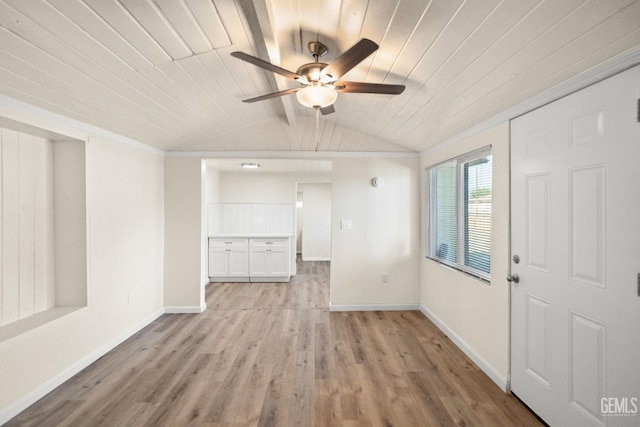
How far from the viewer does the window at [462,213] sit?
8.25 ft

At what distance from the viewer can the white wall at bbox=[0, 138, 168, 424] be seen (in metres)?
1.98

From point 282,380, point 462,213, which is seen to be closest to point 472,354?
point 462,213

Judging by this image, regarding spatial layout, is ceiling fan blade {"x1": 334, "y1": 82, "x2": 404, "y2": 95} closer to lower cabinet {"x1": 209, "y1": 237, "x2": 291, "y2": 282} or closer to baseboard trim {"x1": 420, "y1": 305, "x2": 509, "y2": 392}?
baseboard trim {"x1": 420, "y1": 305, "x2": 509, "y2": 392}

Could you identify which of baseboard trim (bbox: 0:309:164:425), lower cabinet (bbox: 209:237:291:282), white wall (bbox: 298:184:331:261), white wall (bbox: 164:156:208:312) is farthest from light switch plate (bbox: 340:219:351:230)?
white wall (bbox: 298:184:331:261)

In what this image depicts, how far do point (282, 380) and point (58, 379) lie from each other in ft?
5.78

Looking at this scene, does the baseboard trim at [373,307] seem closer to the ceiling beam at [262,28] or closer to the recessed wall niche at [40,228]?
the recessed wall niche at [40,228]

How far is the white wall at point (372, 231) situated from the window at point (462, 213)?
310mm

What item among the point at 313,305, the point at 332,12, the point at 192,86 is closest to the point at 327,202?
the point at 313,305

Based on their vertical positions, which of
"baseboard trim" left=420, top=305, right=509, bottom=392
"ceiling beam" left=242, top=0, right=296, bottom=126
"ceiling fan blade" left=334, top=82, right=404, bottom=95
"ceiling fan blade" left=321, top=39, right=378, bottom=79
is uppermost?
"ceiling beam" left=242, top=0, right=296, bottom=126

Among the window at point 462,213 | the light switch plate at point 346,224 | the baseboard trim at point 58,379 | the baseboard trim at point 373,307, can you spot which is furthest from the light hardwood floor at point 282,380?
the light switch plate at point 346,224

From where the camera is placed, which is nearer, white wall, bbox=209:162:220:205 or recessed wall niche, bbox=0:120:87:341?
recessed wall niche, bbox=0:120:87:341

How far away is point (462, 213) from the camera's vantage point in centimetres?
287

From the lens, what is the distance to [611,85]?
1418 mm

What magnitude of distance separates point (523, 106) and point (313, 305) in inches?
132
